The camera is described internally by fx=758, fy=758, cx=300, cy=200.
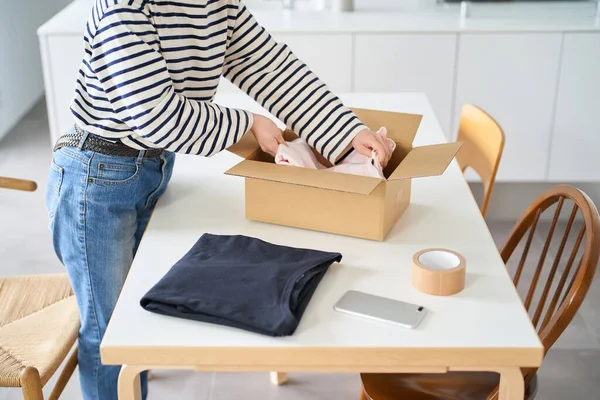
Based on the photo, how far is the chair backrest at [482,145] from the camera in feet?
6.25

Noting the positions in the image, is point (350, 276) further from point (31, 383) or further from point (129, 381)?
point (31, 383)

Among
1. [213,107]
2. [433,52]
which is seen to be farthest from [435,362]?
[433,52]

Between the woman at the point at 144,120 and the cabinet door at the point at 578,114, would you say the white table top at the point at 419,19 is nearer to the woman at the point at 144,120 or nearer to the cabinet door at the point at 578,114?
the cabinet door at the point at 578,114

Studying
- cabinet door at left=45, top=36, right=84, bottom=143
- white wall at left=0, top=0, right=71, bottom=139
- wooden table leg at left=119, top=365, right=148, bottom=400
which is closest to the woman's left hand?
wooden table leg at left=119, top=365, right=148, bottom=400

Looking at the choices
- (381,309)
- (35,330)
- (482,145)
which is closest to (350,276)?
(381,309)

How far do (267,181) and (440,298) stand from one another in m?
0.41

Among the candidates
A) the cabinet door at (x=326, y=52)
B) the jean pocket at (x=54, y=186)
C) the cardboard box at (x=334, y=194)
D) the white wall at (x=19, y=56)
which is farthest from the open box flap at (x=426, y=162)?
the white wall at (x=19, y=56)

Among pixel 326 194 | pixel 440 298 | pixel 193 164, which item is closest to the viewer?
pixel 440 298

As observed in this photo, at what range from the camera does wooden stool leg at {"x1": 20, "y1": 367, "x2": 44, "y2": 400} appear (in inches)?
57.2

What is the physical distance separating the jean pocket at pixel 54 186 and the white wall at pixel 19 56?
277cm

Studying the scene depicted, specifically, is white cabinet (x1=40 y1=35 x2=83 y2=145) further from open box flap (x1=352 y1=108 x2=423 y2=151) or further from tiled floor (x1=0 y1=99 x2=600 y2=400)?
open box flap (x1=352 y1=108 x2=423 y2=151)

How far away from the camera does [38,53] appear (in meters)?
4.58

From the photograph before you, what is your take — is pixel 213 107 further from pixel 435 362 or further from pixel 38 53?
pixel 38 53

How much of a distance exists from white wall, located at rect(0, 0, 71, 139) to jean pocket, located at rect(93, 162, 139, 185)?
2.90 meters
